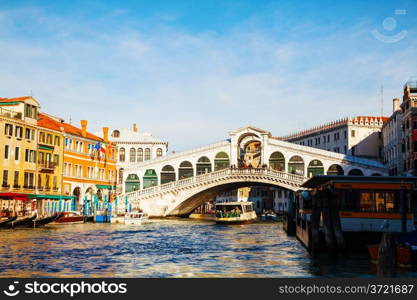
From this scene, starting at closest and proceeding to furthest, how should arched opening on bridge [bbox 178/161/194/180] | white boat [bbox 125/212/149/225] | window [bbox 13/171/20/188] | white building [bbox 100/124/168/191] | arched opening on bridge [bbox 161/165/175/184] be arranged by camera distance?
window [bbox 13/171/20/188], white boat [bbox 125/212/149/225], arched opening on bridge [bbox 178/161/194/180], arched opening on bridge [bbox 161/165/175/184], white building [bbox 100/124/168/191]

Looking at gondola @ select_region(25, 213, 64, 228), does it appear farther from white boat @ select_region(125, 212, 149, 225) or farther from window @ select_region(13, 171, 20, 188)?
white boat @ select_region(125, 212, 149, 225)

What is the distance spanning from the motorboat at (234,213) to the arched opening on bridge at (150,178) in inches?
396

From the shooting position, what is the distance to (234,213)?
37.4 m

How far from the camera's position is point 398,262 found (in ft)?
48.8

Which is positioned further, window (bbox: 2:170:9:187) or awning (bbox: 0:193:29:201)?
window (bbox: 2:170:9:187)

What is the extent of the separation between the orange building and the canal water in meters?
19.3

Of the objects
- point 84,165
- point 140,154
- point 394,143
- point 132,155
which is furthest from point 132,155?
point 394,143

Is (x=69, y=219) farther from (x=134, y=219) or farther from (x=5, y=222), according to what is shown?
(x=5, y=222)

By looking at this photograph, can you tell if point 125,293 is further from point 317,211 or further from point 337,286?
point 317,211

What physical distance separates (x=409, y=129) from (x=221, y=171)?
44.7ft

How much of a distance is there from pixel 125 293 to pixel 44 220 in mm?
24174

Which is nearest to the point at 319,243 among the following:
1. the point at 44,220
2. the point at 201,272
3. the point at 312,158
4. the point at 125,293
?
the point at 201,272

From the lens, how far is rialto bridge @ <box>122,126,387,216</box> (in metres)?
43.1

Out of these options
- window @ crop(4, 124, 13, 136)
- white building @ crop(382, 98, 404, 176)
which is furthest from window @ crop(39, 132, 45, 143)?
white building @ crop(382, 98, 404, 176)
